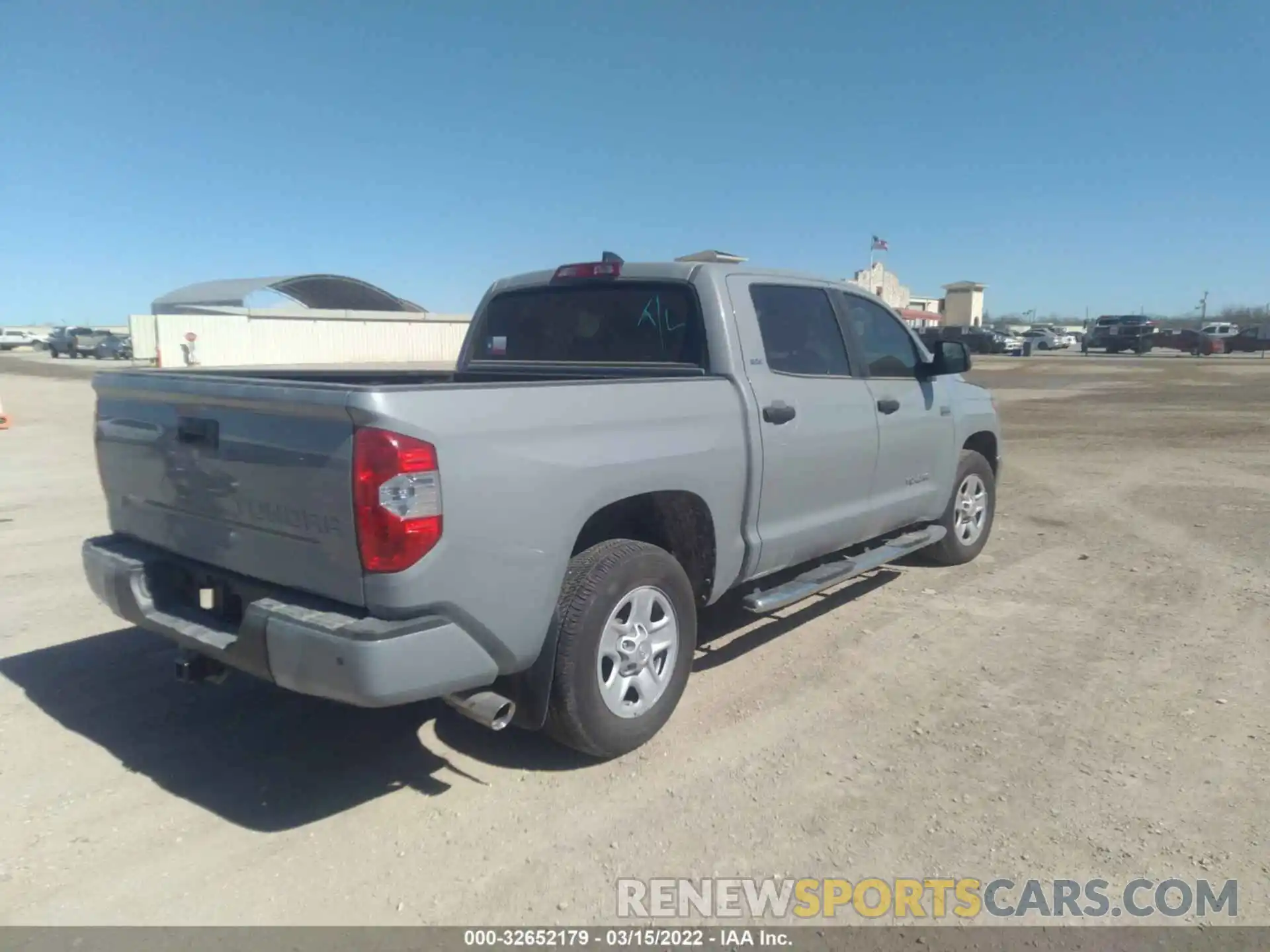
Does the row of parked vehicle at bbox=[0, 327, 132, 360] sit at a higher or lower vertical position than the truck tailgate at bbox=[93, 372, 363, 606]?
higher

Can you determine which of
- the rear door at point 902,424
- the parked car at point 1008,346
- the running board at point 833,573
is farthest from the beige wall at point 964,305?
the running board at point 833,573

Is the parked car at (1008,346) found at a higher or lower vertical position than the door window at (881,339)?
higher

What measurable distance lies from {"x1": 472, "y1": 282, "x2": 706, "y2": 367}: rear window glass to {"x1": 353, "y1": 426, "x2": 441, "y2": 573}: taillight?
5.97 ft

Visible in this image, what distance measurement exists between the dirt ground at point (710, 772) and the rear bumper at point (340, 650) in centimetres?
60

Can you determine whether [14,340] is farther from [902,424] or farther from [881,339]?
[902,424]

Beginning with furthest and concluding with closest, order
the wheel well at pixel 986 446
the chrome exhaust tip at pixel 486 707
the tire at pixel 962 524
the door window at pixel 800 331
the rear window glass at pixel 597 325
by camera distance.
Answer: the wheel well at pixel 986 446 < the tire at pixel 962 524 < the door window at pixel 800 331 < the rear window glass at pixel 597 325 < the chrome exhaust tip at pixel 486 707

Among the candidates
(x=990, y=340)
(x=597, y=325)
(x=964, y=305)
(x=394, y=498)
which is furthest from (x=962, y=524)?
(x=964, y=305)

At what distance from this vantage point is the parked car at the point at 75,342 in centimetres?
5043

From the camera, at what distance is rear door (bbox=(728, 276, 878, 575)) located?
443 centimetres

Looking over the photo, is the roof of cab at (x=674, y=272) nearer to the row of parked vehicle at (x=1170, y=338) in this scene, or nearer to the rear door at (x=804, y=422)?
the rear door at (x=804, y=422)

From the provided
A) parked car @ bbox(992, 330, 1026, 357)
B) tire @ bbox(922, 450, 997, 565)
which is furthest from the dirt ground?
parked car @ bbox(992, 330, 1026, 357)

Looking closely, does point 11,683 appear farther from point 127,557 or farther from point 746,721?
point 746,721

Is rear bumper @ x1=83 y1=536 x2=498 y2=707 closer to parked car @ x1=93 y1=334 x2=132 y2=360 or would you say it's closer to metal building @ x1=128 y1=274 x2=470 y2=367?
metal building @ x1=128 y1=274 x2=470 y2=367

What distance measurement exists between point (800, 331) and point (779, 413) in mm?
708
